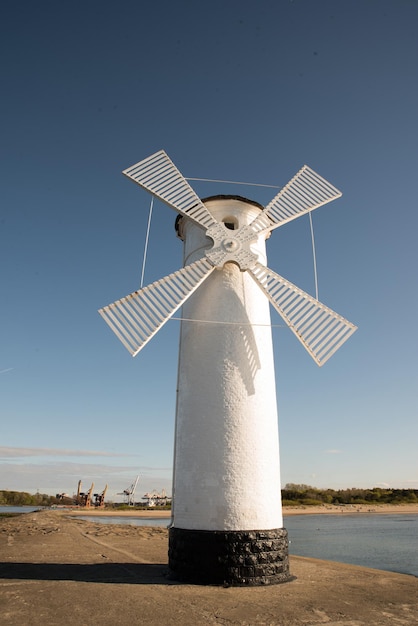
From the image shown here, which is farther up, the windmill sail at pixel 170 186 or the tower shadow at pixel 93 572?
the windmill sail at pixel 170 186

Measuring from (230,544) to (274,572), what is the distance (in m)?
0.98

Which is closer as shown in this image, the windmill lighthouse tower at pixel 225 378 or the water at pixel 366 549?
the windmill lighthouse tower at pixel 225 378

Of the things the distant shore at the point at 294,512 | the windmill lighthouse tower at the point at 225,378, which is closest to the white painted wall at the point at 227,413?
the windmill lighthouse tower at the point at 225,378

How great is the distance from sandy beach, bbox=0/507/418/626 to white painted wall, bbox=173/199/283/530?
1.14 m

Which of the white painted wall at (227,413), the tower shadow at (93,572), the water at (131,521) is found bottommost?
the tower shadow at (93,572)

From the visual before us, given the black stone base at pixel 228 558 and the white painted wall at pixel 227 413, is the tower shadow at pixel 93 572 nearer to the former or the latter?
the black stone base at pixel 228 558

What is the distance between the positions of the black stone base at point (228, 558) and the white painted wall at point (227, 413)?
0.52 feet

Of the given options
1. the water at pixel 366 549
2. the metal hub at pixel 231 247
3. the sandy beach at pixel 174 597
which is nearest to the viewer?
the sandy beach at pixel 174 597

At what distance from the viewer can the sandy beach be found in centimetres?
533

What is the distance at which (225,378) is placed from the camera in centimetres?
820

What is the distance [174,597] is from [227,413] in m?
2.90

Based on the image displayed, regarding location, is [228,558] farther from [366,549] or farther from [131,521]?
[131,521]

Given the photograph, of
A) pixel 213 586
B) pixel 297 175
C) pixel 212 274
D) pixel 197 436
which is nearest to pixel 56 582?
pixel 213 586

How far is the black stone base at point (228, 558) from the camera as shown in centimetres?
718
